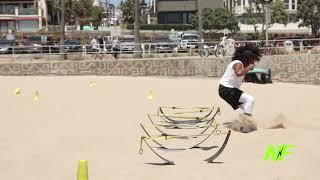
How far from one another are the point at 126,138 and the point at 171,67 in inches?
726

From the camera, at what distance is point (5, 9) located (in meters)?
74.8

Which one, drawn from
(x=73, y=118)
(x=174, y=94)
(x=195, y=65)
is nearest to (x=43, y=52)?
(x=195, y=65)

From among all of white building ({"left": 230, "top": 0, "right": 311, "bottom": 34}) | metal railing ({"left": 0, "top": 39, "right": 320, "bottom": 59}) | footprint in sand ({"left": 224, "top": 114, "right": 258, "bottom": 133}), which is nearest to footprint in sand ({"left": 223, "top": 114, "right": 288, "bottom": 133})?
footprint in sand ({"left": 224, "top": 114, "right": 258, "bottom": 133})

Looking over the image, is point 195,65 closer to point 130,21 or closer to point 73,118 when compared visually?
point 73,118

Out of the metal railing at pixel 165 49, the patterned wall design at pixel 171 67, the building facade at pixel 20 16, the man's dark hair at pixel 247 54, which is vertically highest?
the building facade at pixel 20 16

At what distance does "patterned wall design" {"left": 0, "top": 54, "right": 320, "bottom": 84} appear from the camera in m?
27.9

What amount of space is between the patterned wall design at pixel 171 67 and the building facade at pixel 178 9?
51751mm

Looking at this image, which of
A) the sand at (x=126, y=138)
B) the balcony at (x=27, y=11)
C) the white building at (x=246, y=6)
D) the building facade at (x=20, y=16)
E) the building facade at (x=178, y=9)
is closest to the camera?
the sand at (x=126, y=138)

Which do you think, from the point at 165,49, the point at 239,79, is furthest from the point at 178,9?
the point at 239,79

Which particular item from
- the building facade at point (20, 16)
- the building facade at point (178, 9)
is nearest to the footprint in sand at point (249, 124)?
the building facade at point (20, 16)

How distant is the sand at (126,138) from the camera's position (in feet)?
26.2

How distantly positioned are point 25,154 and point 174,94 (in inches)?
391

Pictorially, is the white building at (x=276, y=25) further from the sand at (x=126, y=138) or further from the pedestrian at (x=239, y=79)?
the pedestrian at (x=239, y=79)
